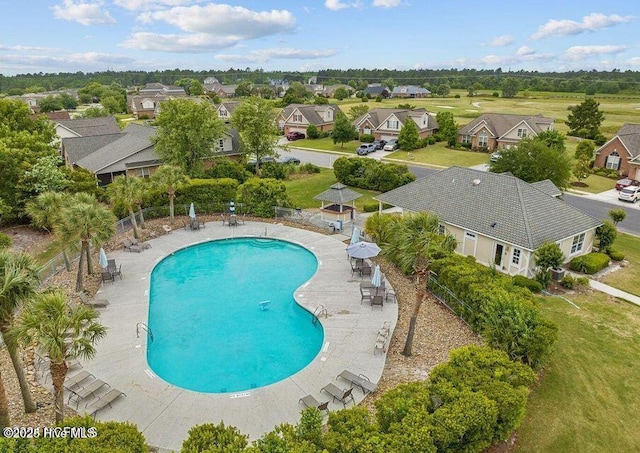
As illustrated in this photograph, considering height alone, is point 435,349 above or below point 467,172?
below

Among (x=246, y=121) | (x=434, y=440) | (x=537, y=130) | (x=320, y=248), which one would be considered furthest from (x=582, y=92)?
(x=434, y=440)

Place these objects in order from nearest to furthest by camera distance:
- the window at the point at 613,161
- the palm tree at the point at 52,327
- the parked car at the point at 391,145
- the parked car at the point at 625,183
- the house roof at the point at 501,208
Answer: the palm tree at the point at 52,327
the house roof at the point at 501,208
the parked car at the point at 625,183
the window at the point at 613,161
the parked car at the point at 391,145

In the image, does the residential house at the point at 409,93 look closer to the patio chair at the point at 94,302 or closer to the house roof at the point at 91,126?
the house roof at the point at 91,126

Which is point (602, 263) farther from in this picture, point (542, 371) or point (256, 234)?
point (256, 234)

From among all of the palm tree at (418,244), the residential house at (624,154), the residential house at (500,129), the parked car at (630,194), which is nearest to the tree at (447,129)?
the residential house at (500,129)

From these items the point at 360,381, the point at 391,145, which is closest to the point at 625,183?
the point at 391,145

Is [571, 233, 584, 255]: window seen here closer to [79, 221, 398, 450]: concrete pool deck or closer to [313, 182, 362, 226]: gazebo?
[79, 221, 398, 450]: concrete pool deck
